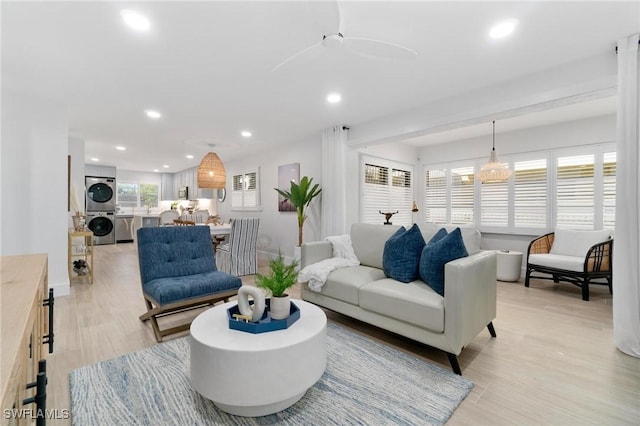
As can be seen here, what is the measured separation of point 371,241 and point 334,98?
70.4 inches

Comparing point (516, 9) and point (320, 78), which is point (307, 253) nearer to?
point (320, 78)

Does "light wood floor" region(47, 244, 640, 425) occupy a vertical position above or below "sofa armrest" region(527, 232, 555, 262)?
below

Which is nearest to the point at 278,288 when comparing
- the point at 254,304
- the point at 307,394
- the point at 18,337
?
the point at 254,304

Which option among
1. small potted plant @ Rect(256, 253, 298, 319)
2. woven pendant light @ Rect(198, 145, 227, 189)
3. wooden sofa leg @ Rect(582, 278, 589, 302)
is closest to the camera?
small potted plant @ Rect(256, 253, 298, 319)

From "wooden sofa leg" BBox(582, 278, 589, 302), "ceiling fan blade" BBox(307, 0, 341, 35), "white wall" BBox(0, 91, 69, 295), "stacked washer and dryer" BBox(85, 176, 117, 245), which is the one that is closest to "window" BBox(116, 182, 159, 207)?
"stacked washer and dryer" BBox(85, 176, 117, 245)

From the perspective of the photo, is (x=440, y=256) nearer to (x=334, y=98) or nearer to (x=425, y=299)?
(x=425, y=299)

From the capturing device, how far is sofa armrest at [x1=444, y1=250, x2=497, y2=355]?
186 centimetres

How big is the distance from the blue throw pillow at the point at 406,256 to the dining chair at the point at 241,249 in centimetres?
255

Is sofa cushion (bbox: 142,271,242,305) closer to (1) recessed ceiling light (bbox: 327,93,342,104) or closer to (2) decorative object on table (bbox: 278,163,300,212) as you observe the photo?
(1) recessed ceiling light (bbox: 327,93,342,104)

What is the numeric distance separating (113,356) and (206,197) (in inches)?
271

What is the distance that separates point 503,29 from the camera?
213cm

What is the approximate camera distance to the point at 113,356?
2109 mm

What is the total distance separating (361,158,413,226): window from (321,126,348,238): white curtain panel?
24.1 inches

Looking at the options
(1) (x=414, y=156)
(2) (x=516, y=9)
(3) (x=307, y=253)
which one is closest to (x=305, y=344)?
(3) (x=307, y=253)
